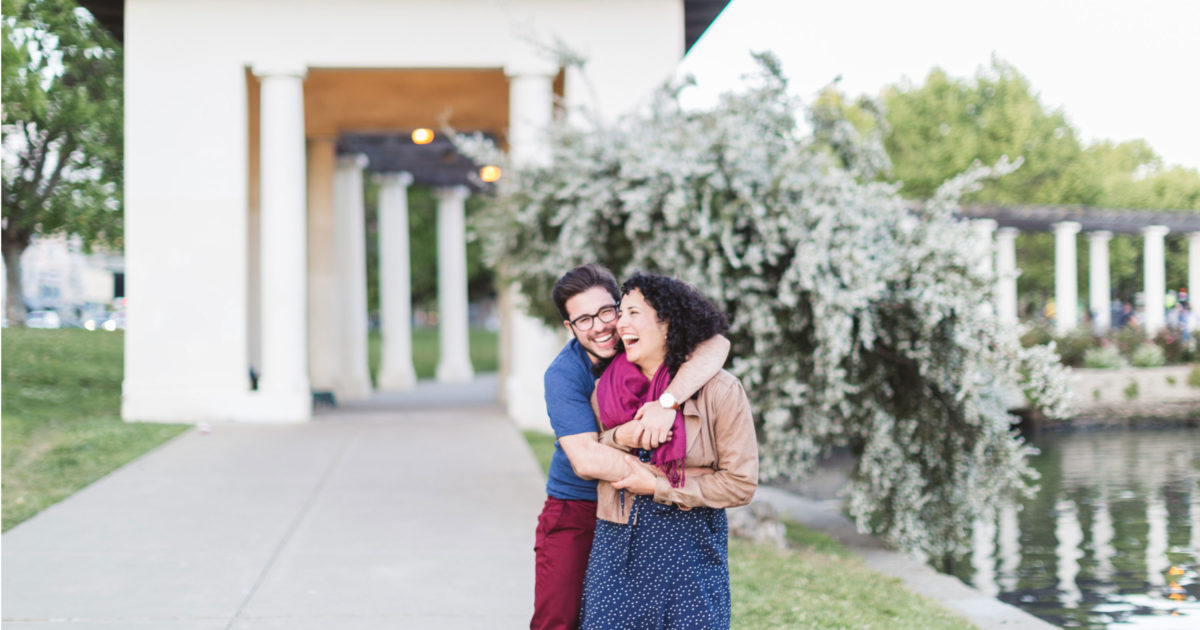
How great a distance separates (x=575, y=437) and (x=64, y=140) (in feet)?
64.7

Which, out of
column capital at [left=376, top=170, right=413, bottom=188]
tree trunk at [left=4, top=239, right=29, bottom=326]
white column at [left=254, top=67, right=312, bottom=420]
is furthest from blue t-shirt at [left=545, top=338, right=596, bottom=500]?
column capital at [left=376, top=170, right=413, bottom=188]

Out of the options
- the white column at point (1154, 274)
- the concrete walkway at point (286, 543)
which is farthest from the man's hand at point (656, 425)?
the white column at point (1154, 274)

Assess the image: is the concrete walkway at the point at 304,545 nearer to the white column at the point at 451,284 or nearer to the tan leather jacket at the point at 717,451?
the tan leather jacket at the point at 717,451

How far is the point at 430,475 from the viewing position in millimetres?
11648

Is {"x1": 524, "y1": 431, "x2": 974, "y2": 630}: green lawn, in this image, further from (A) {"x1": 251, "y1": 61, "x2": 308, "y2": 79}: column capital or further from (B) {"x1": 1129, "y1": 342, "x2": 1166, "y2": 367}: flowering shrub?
(B) {"x1": 1129, "y1": 342, "x2": 1166, "y2": 367}: flowering shrub

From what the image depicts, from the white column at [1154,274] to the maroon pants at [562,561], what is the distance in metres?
27.7

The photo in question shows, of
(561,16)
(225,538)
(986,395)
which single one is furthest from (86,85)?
(986,395)

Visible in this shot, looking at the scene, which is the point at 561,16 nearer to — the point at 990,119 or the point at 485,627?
the point at 485,627

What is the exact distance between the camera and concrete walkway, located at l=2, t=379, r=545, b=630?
6234 millimetres

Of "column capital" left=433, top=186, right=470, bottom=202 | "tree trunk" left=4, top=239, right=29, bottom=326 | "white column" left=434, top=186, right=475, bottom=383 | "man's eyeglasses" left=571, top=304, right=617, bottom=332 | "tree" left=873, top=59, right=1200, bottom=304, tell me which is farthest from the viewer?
"tree" left=873, top=59, right=1200, bottom=304

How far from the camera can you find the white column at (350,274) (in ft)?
74.9

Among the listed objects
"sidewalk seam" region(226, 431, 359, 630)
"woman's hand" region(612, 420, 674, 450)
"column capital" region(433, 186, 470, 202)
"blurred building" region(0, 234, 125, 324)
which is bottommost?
"sidewalk seam" region(226, 431, 359, 630)

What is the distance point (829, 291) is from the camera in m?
7.95

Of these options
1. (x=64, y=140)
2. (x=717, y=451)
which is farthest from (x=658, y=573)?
(x=64, y=140)
